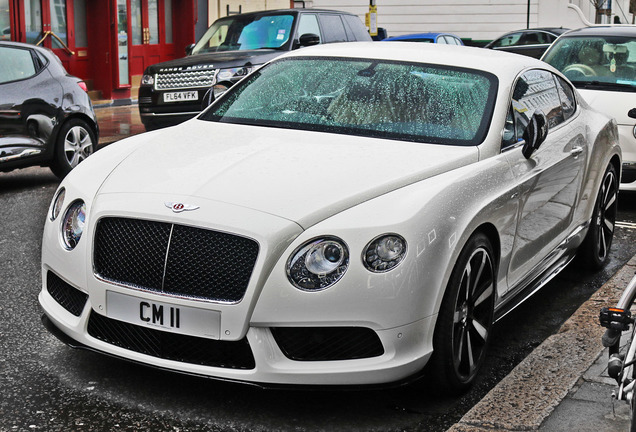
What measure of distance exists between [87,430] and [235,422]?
583 mm

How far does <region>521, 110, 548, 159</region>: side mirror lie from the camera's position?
5.14 m

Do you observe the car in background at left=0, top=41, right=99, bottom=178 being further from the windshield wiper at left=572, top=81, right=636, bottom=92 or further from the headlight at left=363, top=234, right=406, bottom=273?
the headlight at left=363, top=234, right=406, bottom=273

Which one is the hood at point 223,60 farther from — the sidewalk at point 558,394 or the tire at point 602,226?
the sidewalk at point 558,394

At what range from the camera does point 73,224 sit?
446 centimetres

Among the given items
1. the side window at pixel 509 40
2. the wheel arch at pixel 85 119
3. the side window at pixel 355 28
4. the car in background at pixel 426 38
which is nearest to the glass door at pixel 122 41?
the side window at pixel 355 28

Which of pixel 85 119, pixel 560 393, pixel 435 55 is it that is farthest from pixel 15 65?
pixel 560 393

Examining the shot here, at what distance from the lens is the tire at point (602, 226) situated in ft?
22.0

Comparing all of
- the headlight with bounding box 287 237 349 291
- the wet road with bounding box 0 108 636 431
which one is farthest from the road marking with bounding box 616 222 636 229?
the headlight with bounding box 287 237 349 291

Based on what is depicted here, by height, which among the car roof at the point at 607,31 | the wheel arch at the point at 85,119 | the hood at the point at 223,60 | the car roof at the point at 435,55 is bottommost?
the wheel arch at the point at 85,119

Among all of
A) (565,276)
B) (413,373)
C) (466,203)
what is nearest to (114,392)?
(413,373)

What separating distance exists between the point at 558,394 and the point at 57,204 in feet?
7.92

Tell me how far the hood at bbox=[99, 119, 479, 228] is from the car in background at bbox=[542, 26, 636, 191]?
4765 mm

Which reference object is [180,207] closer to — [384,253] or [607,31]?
[384,253]

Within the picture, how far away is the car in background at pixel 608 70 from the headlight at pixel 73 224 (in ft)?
19.4
